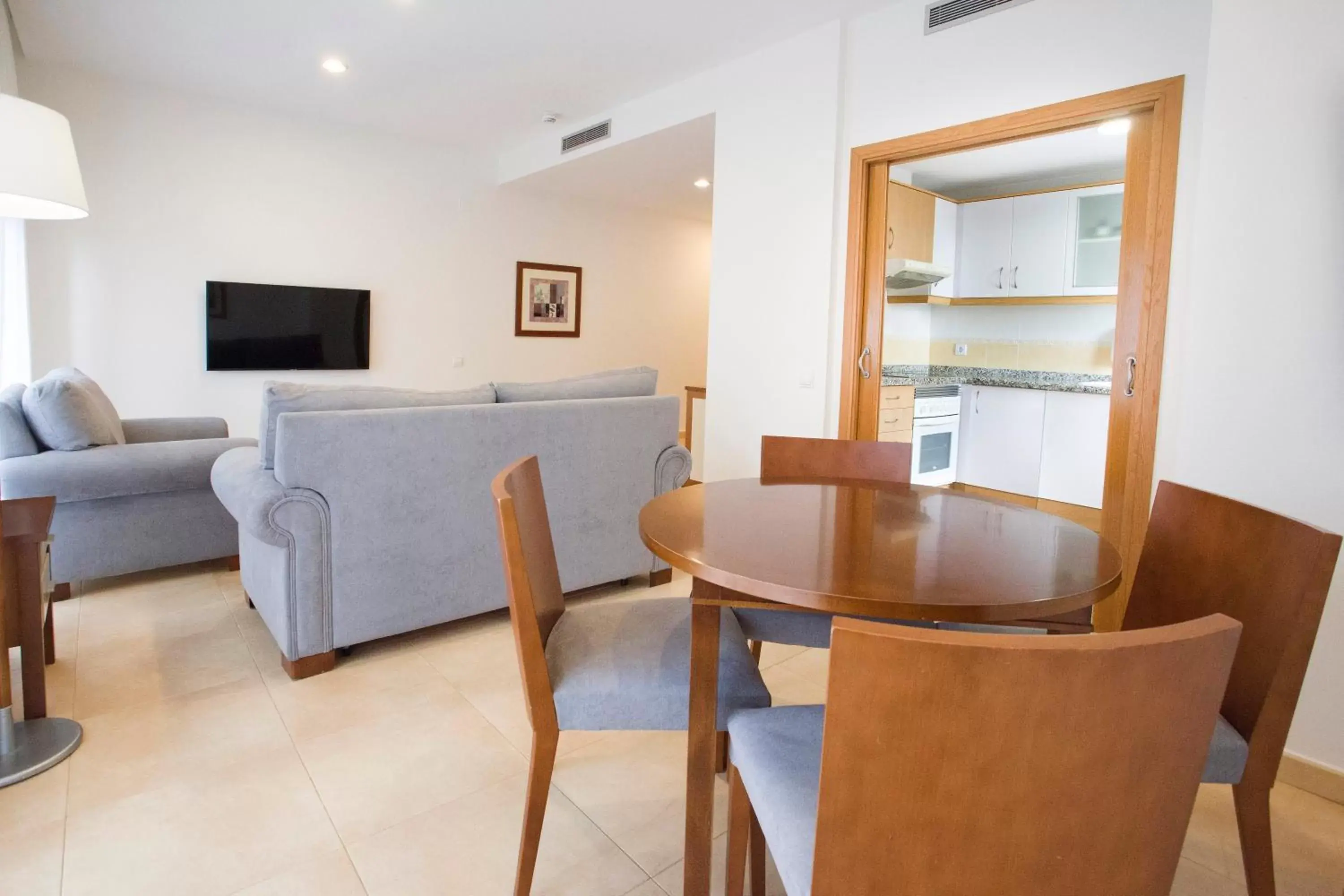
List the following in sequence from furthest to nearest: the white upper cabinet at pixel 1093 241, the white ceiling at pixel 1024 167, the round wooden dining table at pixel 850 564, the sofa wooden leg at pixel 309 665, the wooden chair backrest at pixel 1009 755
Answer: the white upper cabinet at pixel 1093 241 < the white ceiling at pixel 1024 167 < the sofa wooden leg at pixel 309 665 < the round wooden dining table at pixel 850 564 < the wooden chair backrest at pixel 1009 755

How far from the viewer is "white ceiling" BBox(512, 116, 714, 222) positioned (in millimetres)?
4629

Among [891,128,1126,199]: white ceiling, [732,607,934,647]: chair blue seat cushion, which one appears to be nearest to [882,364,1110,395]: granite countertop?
[891,128,1126,199]: white ceiling

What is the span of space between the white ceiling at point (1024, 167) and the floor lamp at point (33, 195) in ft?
10.1

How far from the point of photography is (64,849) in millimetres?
1590

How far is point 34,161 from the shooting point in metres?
1.80

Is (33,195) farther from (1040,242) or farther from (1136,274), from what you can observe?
(1040,242)

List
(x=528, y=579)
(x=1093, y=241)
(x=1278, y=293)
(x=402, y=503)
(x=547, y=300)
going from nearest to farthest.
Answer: (x=528, y=579), (x=1278, y=293), (x=402, y=503), (x=1093, y=241), (x=547, y=300)

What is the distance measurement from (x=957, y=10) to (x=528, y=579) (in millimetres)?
2959

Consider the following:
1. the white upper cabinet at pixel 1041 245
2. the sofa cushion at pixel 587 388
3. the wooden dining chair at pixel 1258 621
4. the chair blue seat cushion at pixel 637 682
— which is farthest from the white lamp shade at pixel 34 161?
the white upper cabinet at pixel 1041 245

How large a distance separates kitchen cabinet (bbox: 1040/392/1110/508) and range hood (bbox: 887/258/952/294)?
1.12 meters

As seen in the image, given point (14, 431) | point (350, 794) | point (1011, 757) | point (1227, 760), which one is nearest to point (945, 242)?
point (1227, 760)

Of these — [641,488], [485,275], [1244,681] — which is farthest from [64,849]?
[485,275]

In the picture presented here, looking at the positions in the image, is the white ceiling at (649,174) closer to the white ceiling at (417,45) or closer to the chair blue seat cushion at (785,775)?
the white ceiling at (417,45)

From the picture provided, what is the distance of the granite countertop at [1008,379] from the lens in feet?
14.0
